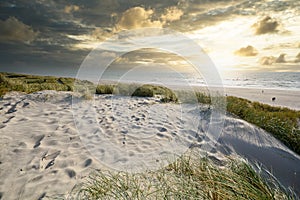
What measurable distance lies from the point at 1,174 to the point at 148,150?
229cm

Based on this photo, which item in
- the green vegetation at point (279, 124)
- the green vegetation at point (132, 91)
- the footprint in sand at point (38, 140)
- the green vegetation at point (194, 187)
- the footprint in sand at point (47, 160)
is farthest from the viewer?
the green vegetation at point (132, 91)

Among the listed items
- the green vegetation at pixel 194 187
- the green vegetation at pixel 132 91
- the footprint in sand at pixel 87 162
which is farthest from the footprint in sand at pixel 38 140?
the green vegetation at pixel 132 91

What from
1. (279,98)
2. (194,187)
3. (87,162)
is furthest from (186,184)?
(279,98)

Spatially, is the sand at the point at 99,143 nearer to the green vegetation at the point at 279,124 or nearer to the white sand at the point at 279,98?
the green vegetation at the point at 279,124

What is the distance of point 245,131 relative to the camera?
16.7 feet

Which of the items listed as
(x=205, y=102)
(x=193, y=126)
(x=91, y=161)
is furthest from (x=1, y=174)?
(x=205, y=102)

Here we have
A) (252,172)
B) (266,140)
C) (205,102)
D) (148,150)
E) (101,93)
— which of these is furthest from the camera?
(101,93)

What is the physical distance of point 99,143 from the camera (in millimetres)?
4191

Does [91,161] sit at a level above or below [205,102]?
below

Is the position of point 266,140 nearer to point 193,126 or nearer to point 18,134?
point 193,126

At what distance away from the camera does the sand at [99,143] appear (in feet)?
9.55

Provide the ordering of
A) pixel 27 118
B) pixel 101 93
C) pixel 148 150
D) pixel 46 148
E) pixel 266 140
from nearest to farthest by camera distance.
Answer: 1. pixel 46 148
2. pixel 148 150
3. pixel 266 140
4. pixel 27 118
5. pixel 101 93

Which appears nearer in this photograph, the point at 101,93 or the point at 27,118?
the point at 27,118

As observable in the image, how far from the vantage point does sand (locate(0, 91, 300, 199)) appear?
115 inches
